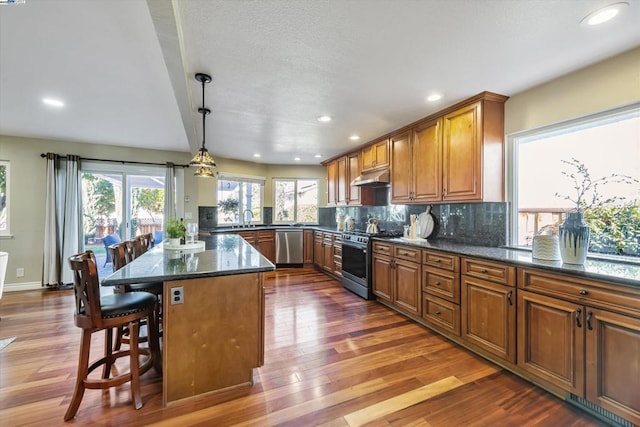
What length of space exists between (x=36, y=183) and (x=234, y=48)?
15.4 feet

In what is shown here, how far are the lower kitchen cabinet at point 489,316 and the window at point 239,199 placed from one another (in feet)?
16.2

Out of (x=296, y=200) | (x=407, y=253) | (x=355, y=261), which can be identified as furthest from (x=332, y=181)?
(x=407, y=253)

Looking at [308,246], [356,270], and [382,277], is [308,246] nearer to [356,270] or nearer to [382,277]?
[356,270]

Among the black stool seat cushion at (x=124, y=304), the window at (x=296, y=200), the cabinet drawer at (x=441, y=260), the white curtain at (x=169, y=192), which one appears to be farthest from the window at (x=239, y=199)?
the cabinet drawer at (x=441, y=260)

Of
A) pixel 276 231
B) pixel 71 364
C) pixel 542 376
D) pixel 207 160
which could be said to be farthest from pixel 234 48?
pixel 276 231

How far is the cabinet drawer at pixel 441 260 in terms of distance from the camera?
260 centimetres

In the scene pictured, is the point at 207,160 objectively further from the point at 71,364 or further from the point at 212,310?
the point at 71,364

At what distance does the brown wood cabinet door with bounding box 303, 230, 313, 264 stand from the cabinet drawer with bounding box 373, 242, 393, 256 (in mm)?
2497

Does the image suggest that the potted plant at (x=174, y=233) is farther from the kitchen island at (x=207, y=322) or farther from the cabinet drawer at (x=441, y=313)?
the cabinet drawer at (x=441, y=313)

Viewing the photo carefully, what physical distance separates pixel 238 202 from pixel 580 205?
5662 millimetres

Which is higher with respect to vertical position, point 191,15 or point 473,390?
point 191,15

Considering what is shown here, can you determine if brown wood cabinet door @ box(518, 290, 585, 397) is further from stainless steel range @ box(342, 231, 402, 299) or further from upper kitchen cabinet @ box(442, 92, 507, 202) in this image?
stainless steel range @ box(342, 231, 402, 299)

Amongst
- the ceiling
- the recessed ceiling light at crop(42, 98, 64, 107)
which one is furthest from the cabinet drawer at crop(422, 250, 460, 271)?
the recessed ceiling light at crop(42, 98, 64, 107)

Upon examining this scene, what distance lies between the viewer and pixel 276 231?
6.07m
